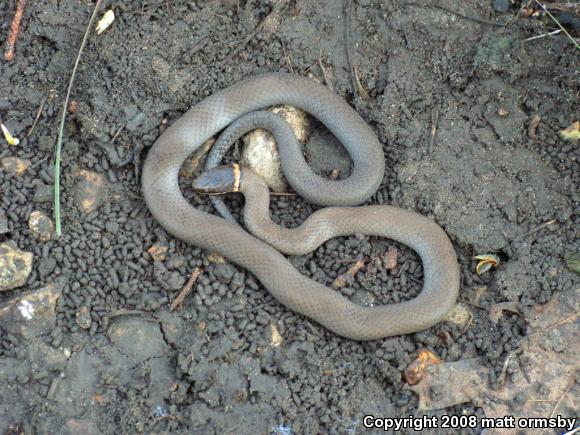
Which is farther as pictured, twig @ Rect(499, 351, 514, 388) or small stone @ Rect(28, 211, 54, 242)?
small stone @ Rect(28, 211, 54, 242)

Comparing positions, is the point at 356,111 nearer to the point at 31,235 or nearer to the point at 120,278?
Result: the point at 120,278

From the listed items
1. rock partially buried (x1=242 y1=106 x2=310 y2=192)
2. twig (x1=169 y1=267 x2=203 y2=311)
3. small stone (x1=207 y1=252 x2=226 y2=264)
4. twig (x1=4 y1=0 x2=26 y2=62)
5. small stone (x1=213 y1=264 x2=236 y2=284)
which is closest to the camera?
twig (x1=169 y1=267 x2=203 y2=311)

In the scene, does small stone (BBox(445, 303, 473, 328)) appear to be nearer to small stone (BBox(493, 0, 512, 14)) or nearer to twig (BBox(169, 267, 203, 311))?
twig (BBox(169, 267, 203, 311))

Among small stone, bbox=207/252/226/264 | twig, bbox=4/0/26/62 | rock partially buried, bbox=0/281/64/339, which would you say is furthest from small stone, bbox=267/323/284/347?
twig, bbox=4/0/26/62

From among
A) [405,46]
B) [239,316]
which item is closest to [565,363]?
[239,316]

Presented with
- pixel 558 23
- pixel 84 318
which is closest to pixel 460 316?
pixel 558 23

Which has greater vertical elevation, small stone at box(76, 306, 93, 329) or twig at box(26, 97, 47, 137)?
twig at box(26, 97, 47, 137)

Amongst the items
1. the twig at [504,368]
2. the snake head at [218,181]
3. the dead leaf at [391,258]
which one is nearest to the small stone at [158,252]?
the snake head at [218,181]

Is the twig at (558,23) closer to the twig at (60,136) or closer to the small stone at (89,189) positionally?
the twig at (60,136)
